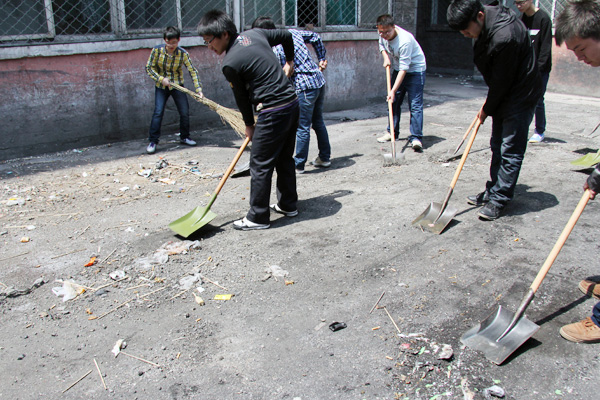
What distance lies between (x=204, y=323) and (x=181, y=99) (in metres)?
4.87

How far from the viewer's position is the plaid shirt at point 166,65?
278 inches

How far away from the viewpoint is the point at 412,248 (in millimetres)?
4125

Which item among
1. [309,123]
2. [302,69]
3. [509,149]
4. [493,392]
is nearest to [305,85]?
[302,69]

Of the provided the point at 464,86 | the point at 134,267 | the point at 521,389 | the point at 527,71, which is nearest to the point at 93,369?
the point at 134,267

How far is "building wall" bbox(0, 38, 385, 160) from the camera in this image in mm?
6848

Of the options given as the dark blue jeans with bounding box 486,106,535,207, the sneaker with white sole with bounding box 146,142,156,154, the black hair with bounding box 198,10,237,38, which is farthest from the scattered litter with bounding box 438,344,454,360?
the sneaker with white sole with bounding box 146,142,156,154

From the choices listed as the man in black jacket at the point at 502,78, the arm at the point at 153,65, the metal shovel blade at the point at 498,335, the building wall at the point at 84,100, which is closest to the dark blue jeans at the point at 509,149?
the man in black jacket at the point at 502,78

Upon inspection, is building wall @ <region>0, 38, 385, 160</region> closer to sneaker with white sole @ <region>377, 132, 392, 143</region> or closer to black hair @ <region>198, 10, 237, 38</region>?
sneaker with white sole @ <region>377, 132, 392, 143</region>

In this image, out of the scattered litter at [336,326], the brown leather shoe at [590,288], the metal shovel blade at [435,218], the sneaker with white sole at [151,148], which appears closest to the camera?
the scattered litter at [336,326]

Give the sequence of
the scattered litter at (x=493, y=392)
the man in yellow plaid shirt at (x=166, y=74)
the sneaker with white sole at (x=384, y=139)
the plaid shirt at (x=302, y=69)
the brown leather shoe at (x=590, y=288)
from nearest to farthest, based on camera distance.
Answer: the scattered litter at (x=493, y=392), the brown leather shoe at (x=590, y=288), the plaid shirt at (x=302, y=69), the man in yellow plaid shirt at (x=166, y=74), the sneaker with white sole at (x=384, y=139)

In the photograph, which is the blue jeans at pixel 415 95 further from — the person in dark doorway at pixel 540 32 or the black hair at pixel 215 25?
the black hair at pixel 215 25

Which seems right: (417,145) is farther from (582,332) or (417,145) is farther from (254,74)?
(582,332)

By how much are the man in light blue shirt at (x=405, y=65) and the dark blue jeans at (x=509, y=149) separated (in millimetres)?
2229

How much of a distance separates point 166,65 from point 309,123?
2.57 metres
